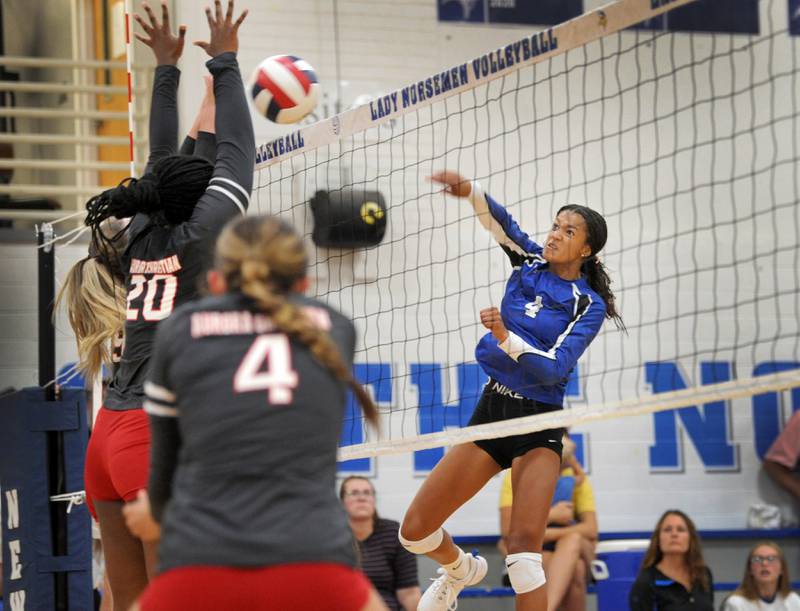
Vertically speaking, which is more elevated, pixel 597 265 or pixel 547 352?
pixel 597 265

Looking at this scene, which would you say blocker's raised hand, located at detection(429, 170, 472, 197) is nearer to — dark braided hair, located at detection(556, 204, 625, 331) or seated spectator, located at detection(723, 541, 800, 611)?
dark braided hair, located at detection(556, 204, 625, 331)

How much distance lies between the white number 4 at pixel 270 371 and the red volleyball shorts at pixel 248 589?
0.39 meters

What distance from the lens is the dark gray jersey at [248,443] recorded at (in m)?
2.89

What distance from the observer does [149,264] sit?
4461 mm

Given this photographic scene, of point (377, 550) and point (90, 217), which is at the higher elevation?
point (90, 217)

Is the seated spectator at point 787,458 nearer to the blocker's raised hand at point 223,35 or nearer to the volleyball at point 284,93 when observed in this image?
the volleyball at point 284,93

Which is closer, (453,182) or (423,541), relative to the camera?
(423,541)

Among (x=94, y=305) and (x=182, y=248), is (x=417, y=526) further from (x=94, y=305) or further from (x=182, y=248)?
(x=182, y=248)

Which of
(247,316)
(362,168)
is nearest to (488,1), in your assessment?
(362,168)

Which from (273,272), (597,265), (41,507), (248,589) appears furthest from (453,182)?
(248,589)

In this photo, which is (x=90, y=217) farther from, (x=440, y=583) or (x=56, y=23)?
(x=56, y=23)

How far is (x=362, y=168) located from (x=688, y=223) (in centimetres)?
317

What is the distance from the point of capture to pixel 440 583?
5.95 m

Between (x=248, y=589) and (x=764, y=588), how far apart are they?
23.1ft
